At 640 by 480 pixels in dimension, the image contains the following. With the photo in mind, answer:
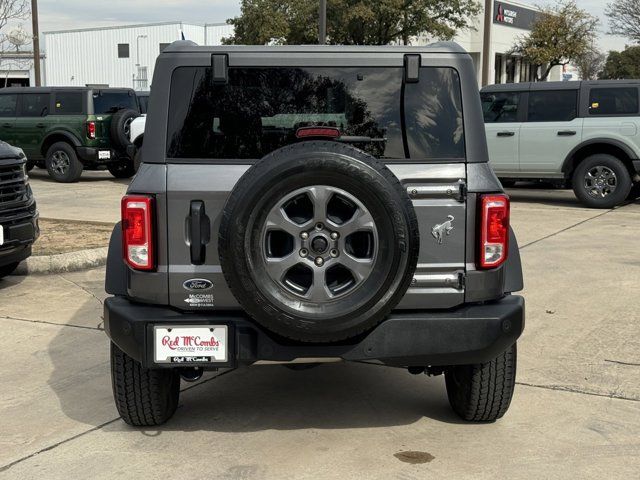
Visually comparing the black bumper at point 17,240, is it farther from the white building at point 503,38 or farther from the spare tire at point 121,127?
the white building at point 503,38

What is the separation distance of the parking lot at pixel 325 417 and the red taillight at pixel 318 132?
4.62 feet

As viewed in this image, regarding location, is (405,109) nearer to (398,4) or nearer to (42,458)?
(42,458)

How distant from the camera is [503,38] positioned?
51406 millimetres

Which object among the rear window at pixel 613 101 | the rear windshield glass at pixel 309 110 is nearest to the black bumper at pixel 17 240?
the rear windshield glass at pixel 309 110

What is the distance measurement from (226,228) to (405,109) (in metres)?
1.00

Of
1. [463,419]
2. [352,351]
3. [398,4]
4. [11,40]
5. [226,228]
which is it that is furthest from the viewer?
[398,4]

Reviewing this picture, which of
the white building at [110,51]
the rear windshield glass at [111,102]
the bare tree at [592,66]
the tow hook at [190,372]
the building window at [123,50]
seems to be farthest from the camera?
the building window at [123,50]

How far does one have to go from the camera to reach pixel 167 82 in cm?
389

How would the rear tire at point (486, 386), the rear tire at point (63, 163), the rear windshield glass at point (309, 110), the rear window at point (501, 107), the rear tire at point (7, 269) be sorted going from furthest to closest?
1. the rear tire at point (63, 163)
2. the rear window at point (501, 107)
3. the rear tire at point (7, 269)
4. the rear tire at point (486, 386)
5. the rear windshield glass at point (309, 110)

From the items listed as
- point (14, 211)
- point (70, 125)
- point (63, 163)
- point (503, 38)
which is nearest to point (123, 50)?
point (503, 38)

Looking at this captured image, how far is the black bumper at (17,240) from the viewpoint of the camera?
22.6 ft

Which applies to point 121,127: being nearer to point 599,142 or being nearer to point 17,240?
point 599,142

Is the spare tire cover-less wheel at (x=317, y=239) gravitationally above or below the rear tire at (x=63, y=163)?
above

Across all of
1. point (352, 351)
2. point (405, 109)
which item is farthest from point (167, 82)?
point (352, 351)
